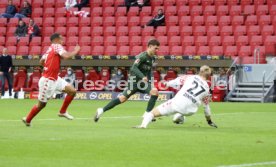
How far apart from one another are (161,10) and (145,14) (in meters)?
1.48

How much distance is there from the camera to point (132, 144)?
1204 centimetres

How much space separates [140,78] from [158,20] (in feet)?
66.2

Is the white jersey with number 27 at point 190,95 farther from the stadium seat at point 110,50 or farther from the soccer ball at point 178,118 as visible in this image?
the stadium seat at point 110,50

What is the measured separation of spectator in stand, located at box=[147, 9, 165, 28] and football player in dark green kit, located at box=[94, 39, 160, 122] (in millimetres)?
19154

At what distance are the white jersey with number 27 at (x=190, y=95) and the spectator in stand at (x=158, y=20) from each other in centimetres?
2145

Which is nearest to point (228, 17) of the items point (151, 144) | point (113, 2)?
point (113, 2)

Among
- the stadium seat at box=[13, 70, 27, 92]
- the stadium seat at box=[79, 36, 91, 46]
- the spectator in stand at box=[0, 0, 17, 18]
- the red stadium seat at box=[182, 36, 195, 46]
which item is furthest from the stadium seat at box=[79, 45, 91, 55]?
the spectator in stand at box=[0, 0, 17, 18]

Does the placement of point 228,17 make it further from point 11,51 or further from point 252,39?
point 11,51

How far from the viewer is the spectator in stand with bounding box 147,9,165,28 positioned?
3706 cm

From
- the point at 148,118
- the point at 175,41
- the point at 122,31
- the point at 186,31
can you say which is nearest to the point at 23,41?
the point at 122,31

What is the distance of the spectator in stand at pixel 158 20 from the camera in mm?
37062

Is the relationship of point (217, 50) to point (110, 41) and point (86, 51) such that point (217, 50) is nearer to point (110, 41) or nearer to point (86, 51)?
point (110, 41)

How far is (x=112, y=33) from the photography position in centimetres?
3781

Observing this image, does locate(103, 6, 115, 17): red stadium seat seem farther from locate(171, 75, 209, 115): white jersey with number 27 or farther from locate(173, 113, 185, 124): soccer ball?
locate(171, 75, 209, 115): white jersey with number 27
